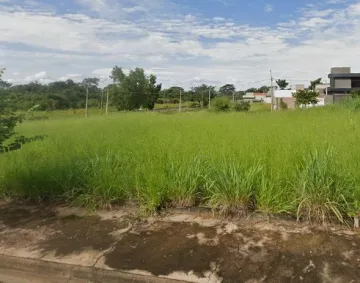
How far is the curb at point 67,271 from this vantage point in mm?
2787

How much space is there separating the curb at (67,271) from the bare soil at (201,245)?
9cm

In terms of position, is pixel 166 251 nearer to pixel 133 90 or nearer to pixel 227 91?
pixel 133 90

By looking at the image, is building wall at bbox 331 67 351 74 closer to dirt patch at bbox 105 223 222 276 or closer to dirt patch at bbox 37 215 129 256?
dirt patch at bbox 105 223 222 276

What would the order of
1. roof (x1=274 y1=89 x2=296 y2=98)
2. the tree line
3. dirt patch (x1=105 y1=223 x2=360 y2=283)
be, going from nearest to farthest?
dirt patch (x1=105 y1=223 x2=360 y2=283) → the tree line → roof (x1=274 y1=89 x2=296 y2=98)

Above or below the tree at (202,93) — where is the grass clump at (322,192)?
below

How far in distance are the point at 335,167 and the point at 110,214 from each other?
9.00 feet

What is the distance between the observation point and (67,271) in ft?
9.84

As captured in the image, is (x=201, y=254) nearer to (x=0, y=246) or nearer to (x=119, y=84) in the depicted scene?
→ (x=0, y=246)

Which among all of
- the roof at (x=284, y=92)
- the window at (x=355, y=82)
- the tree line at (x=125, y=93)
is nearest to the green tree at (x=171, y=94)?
the tree line at (x=125, y=93)

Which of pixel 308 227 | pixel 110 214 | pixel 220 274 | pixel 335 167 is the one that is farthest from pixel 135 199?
pixel 335 167

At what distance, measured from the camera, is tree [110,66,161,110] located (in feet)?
123

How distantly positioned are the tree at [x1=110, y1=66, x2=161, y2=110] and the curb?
34459mm

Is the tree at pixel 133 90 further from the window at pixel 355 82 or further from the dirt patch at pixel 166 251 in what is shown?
the dirt patch at pixel 166 251

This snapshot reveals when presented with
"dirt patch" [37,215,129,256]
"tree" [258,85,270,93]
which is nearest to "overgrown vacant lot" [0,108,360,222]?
"dirt patch" [37,215,129,256]
